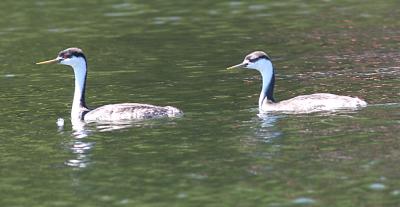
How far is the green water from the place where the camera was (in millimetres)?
21422

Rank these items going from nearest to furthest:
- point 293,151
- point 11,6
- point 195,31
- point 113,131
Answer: point 293,151
point 113,131
point 195,31
point 11,6

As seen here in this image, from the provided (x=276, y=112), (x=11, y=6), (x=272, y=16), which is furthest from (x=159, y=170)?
(x=11, y=6)

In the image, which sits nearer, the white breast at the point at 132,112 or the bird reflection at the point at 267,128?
the bird reflection at the point at 267,128

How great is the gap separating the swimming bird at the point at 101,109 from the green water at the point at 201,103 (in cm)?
42

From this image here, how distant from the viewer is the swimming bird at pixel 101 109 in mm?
28172

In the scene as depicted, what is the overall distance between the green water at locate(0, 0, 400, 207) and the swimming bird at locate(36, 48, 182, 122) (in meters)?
0.42

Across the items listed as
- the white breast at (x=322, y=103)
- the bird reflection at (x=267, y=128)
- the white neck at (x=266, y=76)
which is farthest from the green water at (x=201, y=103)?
the white neck at (x=266, y=76)

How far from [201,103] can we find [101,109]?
8.39ft

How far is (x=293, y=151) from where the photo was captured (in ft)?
77.8

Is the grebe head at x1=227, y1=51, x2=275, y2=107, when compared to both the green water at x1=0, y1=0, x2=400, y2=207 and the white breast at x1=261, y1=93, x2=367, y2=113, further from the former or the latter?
the white breast at x1=261, y1=93, x2=367, y2=113

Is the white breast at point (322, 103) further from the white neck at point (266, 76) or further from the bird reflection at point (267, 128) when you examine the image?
the white neck at point (266, 76)

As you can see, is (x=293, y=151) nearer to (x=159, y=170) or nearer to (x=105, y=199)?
(x=159, y=170)

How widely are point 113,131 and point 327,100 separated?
4869mm

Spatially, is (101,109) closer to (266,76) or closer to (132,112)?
(132,112)
